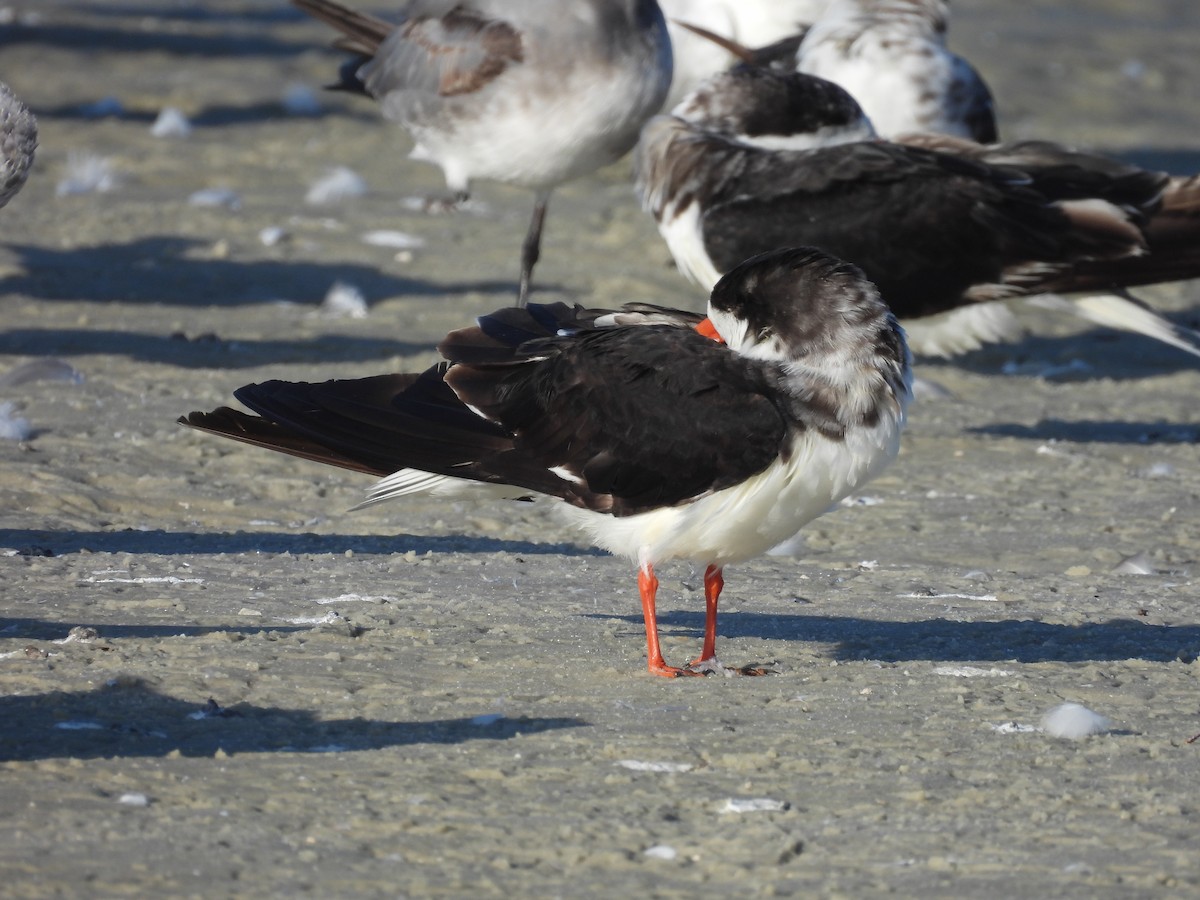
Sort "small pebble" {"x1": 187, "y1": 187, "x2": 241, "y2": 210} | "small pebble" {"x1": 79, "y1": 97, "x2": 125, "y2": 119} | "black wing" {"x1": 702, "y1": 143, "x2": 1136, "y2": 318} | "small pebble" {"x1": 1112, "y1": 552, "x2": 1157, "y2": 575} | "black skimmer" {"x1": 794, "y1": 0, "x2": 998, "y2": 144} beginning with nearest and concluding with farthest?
"small pebble" {"x1": 1112, "y1": 552, "x2": 1157, "y2": 575} → "black wing" {"x1": 702, "y1": 143, "x2": 1136, "y2": 318} → "black skimmer" {"x1": 794, "y1": 0, "x2": 998, "y2": 144} → "small pebble" {"x1": 187, "y1": 187, "x2": 241, "y2": 210} → "small pebble" {"x1": 79, "y1": 97, "x2": 125, "y2": 119}

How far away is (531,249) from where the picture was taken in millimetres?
8172

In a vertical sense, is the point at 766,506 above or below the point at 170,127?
above

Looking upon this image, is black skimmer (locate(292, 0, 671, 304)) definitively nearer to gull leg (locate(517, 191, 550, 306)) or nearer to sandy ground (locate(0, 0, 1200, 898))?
gull leg (locate(517, 191, 550, 306))

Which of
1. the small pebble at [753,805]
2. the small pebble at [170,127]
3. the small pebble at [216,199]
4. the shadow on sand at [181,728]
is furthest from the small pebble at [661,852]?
the small pebble at [170,127]

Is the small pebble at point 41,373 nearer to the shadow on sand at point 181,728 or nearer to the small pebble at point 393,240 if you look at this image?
the small pebble at point 393,240

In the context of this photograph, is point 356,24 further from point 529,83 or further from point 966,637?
point 966,637

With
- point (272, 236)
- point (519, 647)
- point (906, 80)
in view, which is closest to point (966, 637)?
point (519, 647)

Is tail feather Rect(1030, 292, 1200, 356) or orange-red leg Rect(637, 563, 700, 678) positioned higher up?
tail feather Rect(1030, 292, 1200, 356)

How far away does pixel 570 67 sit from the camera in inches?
307

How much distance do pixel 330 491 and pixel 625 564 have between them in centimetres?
118

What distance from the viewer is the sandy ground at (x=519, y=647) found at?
2.95 metres

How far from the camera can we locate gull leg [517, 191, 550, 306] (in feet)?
26.3

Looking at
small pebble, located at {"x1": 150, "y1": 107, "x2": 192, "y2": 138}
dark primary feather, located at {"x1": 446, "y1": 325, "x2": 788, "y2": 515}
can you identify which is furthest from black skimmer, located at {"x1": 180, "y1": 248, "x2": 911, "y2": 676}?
small pebble, located at {"x1": 150, "y1": 107, "x2": 192, "y2": 138}

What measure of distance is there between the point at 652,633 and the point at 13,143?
3.03 metres
